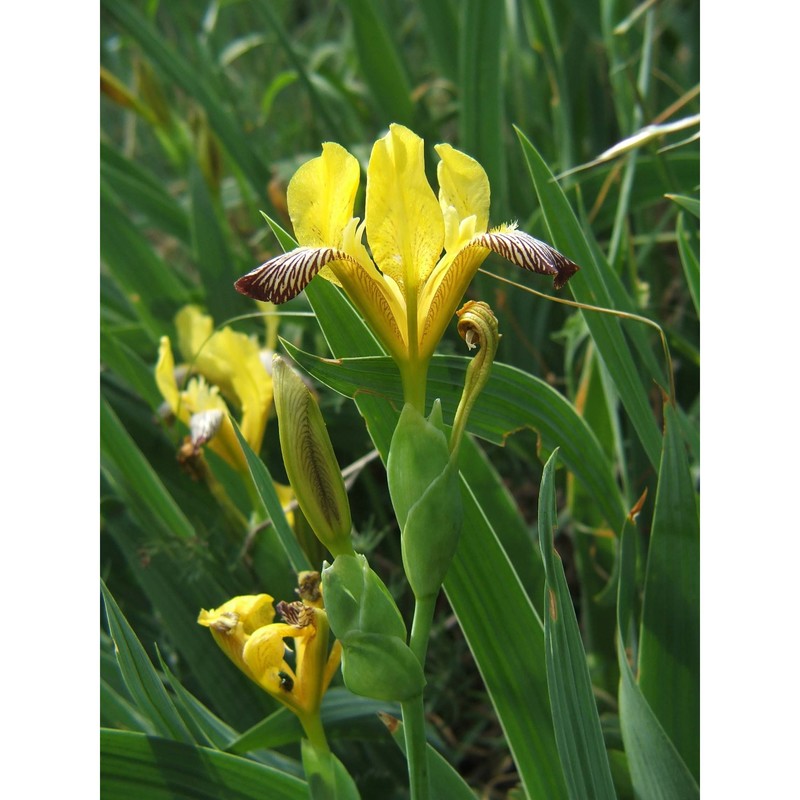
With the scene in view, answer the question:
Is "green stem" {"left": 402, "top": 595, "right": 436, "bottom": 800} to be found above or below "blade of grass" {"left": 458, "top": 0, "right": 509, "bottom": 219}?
below

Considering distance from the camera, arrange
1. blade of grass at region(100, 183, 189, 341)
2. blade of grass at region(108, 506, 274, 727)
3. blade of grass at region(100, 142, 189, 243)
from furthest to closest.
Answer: blade of grass at region(100, 142, 189, 243)
blade of grass at region(100, 183, 189, 341)
blade of grass at region(108, 506, 274, 727)

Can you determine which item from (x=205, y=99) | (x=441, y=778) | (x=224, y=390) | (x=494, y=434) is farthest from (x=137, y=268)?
(x=441, y=778)

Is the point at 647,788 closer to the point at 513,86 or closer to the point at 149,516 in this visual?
→ the point at 149,516

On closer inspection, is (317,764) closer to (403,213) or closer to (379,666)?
(379,666)

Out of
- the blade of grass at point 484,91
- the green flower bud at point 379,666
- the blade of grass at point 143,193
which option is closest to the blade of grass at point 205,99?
the blade of grass at point 143,193

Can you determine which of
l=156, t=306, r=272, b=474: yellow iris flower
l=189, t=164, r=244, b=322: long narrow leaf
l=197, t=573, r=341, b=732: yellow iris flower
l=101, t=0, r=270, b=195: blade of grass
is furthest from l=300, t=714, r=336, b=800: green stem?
l=101, t=0, r=270, b=195: blade of grass

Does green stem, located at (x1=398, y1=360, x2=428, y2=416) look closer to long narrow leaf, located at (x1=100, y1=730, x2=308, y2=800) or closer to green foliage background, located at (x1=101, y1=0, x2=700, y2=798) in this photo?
green foliage background, located at (x1=101, y1=0, x2=700, y2=798)

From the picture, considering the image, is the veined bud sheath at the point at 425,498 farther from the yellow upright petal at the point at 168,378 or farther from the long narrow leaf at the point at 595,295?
the yellow upright petal at the point at 168,378
